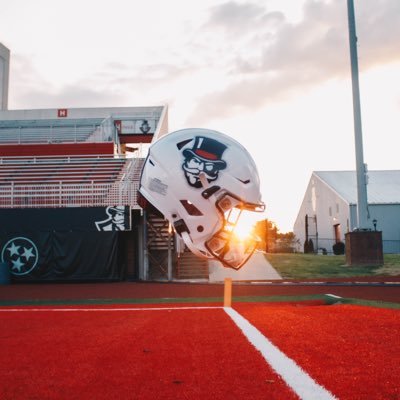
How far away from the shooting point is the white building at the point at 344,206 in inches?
1262

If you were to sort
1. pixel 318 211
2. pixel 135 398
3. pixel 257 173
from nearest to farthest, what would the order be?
pixel 135 398, pixel 257 173, pixel 318 211

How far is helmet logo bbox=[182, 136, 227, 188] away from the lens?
4.94m

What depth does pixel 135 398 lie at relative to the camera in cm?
270

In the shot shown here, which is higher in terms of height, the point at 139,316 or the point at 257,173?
the point at 257,173

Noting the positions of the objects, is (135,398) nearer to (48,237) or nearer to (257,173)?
(257,173)

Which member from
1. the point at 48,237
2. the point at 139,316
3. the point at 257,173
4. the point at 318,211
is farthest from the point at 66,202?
the point at 318,211

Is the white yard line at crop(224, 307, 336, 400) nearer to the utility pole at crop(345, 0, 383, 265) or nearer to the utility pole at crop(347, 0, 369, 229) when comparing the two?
the utility pole at crop(345, 0, 383, 265)

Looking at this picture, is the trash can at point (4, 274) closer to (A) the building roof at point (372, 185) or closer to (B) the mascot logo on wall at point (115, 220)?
(B) the mascot logo on wall at point (115, 220)

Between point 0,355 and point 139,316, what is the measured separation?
3397mm

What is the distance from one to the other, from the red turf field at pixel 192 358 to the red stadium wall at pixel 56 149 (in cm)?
2690

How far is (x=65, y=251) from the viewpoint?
18828 millimetres

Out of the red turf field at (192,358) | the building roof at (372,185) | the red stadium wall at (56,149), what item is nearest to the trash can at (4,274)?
the red turf field at (192,358)

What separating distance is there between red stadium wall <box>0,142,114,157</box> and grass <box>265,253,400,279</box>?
48.6 feet

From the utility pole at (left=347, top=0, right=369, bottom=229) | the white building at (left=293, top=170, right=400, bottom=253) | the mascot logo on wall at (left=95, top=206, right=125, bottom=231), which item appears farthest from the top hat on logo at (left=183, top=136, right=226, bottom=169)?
the white building at (left=293, top=170, right=400, bottom=253)
